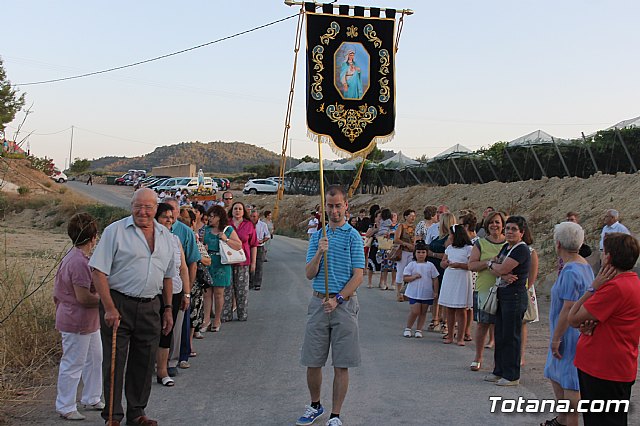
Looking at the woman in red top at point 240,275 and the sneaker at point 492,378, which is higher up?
the woman in red top at point 240,275

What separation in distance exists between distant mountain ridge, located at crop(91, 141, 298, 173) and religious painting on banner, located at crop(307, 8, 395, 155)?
138808mm

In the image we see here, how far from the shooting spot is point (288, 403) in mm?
6879

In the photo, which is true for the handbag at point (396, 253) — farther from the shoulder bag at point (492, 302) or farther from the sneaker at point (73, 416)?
the sneaker at point (73, 416)

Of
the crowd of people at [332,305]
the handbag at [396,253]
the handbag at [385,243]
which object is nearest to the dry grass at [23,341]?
the crowd of people at [332,305]

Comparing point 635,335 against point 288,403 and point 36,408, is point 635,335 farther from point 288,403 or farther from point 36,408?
point 36,408

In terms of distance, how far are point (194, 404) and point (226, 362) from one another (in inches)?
71.3

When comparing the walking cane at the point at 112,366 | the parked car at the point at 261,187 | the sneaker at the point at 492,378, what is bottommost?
the sneaker at the point at 492,378

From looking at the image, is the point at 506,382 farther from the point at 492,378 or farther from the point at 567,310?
the point at 567,310

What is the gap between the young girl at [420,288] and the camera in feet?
34.7

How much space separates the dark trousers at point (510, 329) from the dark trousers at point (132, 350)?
383cm

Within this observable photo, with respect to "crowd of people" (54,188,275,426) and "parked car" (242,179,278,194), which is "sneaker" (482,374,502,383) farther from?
"parked car" (242,179,278,194)

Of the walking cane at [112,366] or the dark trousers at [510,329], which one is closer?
the walking cane at [112,366]

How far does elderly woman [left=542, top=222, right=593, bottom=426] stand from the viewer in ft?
18.1

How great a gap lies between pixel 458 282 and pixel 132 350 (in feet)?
17.1
